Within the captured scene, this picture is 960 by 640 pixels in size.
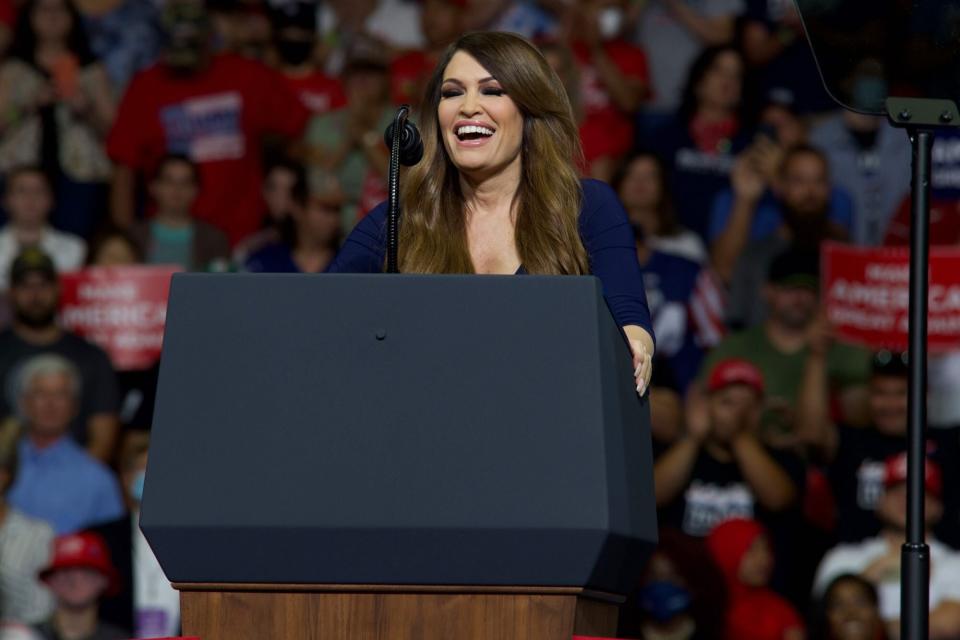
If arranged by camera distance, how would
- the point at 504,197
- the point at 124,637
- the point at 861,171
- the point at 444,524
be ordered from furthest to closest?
the point at 861,171 → the point at 124,637 → the point at 504,197 → the point at 444,524

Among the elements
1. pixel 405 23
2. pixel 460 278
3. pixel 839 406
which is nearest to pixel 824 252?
pixel 839 406

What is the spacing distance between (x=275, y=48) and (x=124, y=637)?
2.68 metres

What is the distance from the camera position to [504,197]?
2.85 m

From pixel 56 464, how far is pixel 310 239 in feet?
4.01

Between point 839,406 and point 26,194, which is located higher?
point 26,194

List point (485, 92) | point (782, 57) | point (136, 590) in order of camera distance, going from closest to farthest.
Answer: point (485, 92)
point (136, 590)
point (782, 57)

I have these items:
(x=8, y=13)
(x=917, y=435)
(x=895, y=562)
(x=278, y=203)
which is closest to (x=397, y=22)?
(x=278, y=203)

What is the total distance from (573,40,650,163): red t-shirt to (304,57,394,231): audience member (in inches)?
30.4

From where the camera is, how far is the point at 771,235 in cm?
638

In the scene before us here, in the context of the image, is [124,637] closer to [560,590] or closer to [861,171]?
[861,171]

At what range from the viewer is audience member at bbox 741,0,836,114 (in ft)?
22.5

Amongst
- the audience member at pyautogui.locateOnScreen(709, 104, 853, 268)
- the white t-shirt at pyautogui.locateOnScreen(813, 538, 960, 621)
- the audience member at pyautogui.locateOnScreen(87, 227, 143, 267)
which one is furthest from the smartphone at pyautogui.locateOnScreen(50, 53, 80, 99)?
the white t-shirt at pyautogui.locateOnScreen(813, 538, 960, 621)

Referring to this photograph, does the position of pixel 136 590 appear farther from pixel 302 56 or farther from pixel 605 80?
pixel 605 80

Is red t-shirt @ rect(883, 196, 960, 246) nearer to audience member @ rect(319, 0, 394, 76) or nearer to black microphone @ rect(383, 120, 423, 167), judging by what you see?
audience member @ rect(319, 0, 394, 76)
